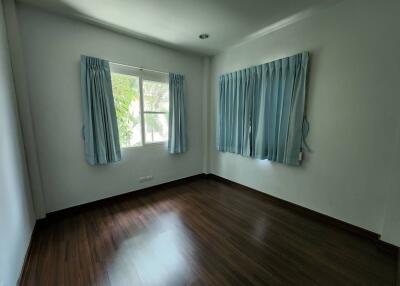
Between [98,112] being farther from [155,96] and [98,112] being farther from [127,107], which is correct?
[155,96]

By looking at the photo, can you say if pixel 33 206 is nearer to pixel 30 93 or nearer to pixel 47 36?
A: pixel 30 93

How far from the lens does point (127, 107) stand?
269 cm

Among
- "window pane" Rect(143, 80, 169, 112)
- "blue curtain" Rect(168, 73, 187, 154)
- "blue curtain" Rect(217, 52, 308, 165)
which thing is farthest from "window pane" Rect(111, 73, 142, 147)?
"blue curtain" Rect(217, 52, 308, 165)

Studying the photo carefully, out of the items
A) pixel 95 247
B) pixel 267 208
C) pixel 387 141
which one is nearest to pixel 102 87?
pixel 95 247

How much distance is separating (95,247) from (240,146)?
244 centimetres

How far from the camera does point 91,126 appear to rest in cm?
227

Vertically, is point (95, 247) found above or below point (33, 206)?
below

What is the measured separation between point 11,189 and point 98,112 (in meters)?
1.22

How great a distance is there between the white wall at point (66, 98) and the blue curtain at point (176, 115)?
47cm

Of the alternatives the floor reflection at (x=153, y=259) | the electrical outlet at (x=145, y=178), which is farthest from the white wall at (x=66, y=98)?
the floor reflection at (x=153, y=259)

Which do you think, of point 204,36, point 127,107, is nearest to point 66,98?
point 127,107

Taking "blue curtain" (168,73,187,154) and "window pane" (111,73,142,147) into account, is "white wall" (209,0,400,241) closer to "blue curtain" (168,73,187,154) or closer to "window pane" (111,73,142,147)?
"blue curtain" (168,73,187,154)

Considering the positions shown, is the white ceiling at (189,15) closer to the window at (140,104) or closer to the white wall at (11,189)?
the window at (140,104)

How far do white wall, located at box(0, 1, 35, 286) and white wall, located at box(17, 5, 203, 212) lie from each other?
0.24 metres
